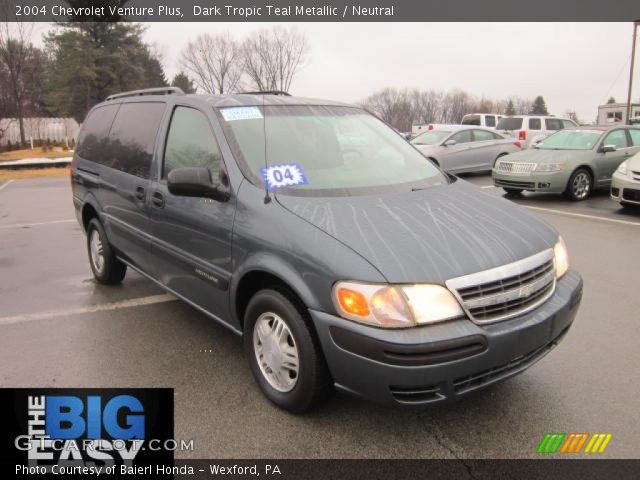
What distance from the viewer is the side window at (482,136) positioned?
15.2 m

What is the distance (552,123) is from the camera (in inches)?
822

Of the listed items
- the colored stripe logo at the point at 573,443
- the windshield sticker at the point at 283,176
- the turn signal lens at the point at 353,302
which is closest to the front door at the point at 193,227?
the windshield sticker at the point at 283,176

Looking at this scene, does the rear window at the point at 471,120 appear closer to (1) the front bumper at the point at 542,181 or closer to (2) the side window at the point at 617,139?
(2) the side window at the point at 617,139

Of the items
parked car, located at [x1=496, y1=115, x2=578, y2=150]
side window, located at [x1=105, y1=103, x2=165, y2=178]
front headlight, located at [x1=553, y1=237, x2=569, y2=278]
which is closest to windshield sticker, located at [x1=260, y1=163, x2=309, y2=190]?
side window, located at [x1=105, y1=103, x2=165, y2=178]

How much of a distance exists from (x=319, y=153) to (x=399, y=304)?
57.9 inches

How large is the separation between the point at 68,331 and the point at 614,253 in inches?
243

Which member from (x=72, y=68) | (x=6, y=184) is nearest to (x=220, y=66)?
(x=6, y=184)

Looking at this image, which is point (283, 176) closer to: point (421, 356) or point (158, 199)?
point (158, 199)

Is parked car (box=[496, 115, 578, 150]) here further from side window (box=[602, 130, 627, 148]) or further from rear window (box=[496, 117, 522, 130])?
side window (box=[602, 130, 627, 148])

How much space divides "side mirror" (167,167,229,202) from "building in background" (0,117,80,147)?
39.5 meters

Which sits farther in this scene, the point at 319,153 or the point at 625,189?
the point at 625,189

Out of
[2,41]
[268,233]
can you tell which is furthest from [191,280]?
[2,41]

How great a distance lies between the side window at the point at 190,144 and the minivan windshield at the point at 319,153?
180 mm

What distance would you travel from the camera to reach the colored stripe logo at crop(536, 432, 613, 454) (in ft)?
8.60
